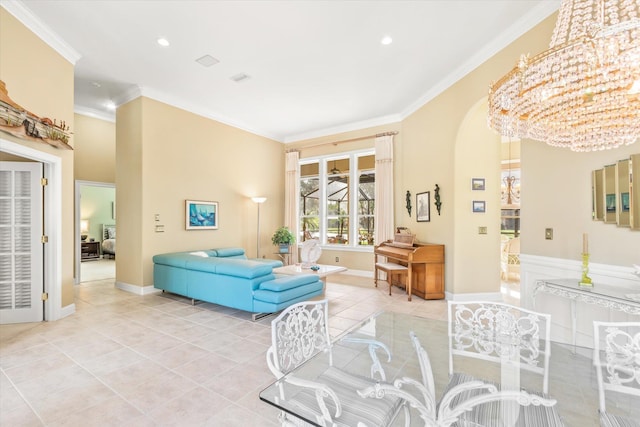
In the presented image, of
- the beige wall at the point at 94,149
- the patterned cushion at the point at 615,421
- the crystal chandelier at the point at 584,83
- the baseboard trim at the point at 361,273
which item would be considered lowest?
the baseboard trim at the point at 361,273

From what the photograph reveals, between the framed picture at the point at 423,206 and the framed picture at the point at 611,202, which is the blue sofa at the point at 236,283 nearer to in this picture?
A: the framed picture at the point at 423,206

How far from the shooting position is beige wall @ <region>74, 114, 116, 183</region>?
596 centimetres

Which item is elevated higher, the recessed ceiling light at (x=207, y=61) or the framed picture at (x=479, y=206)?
Result: the recessed ceiling light at (x=207, y=61)

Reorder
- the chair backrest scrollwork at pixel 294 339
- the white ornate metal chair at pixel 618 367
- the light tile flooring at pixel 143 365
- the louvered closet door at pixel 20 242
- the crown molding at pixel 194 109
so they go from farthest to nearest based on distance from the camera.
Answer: the crown molding at pixel 194 109, the louvered closet door at pixel 20 242, the light tile flooring at pixel 143 365, the chair backrest scrollwork at pixel 294 339, the white ornate metal chair at pixel 618 367

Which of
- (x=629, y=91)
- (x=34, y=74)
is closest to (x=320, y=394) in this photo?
(x=629, y=91)

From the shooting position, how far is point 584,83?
5.30ft

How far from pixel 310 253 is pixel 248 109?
3.17 m

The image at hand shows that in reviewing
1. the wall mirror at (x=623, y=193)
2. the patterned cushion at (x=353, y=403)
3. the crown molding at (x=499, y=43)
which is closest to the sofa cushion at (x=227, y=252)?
the patterned cushion at (x=353, y=403)

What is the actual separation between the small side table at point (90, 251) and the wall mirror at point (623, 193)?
37.6 feet

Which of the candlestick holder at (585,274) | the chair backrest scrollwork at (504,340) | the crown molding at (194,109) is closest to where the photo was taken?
the chair backrest scrollwork at (504,340)

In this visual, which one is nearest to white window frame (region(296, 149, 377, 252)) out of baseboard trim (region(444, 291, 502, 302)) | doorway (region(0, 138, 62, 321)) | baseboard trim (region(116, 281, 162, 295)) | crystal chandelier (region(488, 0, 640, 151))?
baseboard trim (region(444, 291, 502, 302))

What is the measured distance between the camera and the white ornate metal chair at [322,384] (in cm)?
122

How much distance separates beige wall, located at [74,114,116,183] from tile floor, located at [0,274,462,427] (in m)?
3.15

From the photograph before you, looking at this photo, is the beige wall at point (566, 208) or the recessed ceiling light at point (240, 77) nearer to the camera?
the beige wall at point (566, 208)
